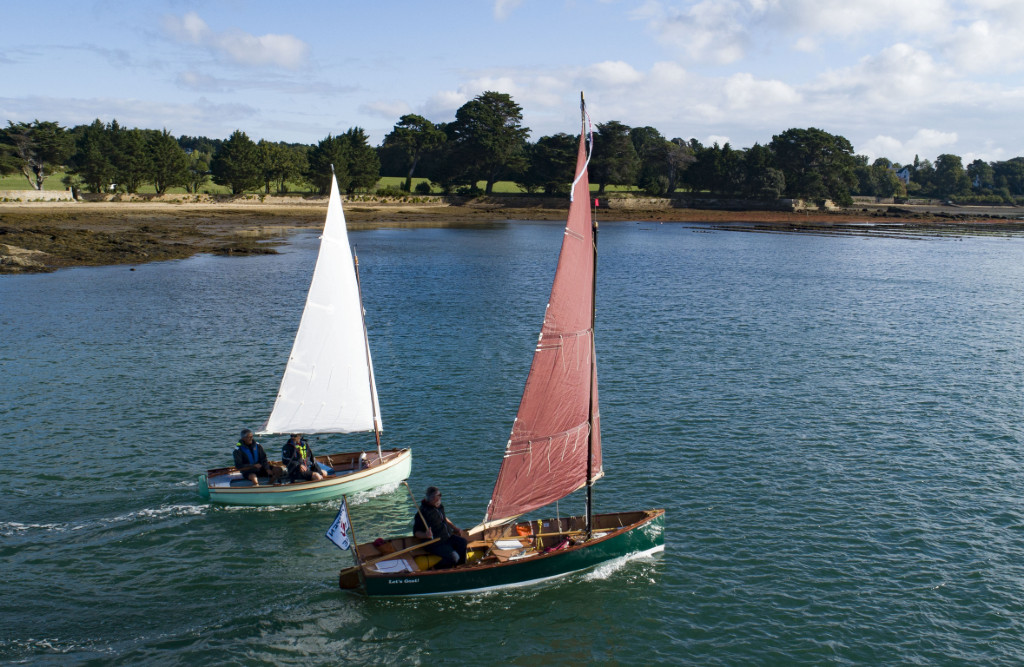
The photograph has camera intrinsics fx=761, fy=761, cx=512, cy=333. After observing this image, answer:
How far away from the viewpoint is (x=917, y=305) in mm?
59500

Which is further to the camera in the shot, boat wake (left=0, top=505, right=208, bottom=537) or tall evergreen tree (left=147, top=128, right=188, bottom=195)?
tall evergreen tree (left=147, top=128, right=188, bottom=195)

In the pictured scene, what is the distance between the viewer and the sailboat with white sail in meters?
22.6

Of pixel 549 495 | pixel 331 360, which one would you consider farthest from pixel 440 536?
pixel 331 360

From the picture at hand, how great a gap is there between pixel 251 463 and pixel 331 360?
4009mm

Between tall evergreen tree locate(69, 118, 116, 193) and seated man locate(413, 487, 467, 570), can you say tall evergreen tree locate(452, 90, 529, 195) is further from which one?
seated man locate(413, 487, 467, 570)

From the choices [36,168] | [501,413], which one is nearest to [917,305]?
[501,413]

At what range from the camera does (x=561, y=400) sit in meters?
18.5

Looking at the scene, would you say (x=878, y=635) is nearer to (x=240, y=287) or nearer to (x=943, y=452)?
(x=943, y=452)

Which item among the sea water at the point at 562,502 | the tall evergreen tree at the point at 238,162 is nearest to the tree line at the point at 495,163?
the tall evergreen tree at the point at 238,162

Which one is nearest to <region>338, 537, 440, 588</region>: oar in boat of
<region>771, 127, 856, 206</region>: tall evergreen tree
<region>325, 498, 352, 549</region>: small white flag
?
<region>325, 498, 352, 549</region>: small white flag

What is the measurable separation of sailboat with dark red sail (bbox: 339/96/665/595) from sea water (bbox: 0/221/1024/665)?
70cm

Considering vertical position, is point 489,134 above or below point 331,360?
above

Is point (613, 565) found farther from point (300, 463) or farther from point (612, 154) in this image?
point (612, 154)

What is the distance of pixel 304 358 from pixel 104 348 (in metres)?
21.6
